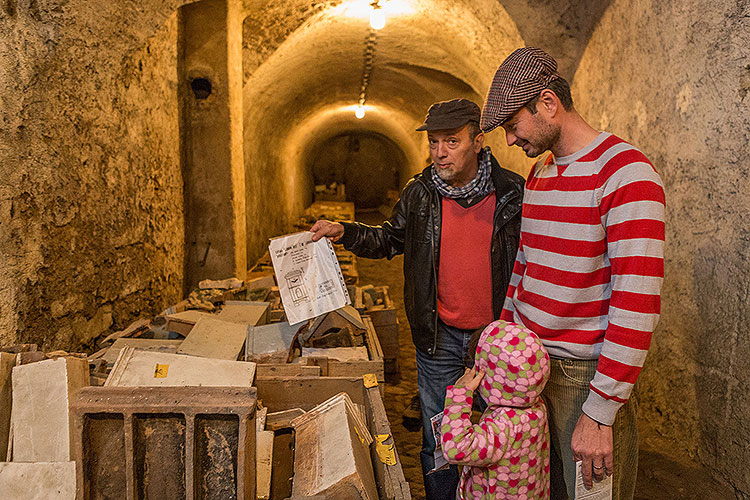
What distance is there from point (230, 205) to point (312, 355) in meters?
3.08

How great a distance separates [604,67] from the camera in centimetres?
420

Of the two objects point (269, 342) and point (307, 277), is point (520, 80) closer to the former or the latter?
point (307, 277)

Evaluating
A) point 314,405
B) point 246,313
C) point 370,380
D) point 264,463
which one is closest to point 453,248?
point 370,380

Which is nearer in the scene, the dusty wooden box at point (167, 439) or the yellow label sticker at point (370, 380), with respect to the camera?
the dusty wooden box at point (167, 439)

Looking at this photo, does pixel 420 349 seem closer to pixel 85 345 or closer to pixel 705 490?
pixel 705 490

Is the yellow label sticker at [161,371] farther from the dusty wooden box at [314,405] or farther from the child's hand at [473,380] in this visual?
the child's hand at [473,380]

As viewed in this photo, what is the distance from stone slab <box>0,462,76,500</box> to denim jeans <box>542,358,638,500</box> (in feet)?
5.87

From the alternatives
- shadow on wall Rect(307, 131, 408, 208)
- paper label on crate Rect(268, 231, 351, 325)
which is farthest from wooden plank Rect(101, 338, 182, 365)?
shadow on wall Rect(307, 131, 408, 208)

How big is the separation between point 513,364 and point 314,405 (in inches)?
62.0

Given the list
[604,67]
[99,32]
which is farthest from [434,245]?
[99,32]

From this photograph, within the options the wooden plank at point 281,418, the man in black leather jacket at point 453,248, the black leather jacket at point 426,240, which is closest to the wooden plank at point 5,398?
the wooden plank at point 281,418

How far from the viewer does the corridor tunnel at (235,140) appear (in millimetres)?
2729

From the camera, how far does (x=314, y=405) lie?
9.82ft

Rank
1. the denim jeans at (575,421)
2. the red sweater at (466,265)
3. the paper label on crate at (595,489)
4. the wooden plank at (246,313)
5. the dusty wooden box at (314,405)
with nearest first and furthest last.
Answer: the paper label on crate at (595,489), the denim jeans at (575,421), the dusty wooden box at (314,405), the red sweater at (466,265), the wooden plank at (246,313)
